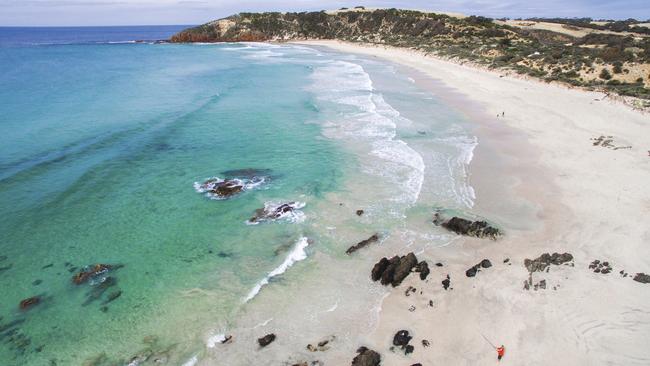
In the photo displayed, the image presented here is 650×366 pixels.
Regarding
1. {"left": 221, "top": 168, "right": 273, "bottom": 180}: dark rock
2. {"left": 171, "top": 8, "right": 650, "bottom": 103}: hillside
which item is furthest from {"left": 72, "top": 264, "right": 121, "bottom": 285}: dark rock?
{"left": 171, "top": 8, "right": 650, "bottom": 103}: hillside

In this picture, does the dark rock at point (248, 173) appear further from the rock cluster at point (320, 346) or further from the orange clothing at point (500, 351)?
the orange clothing at point (500, 351)

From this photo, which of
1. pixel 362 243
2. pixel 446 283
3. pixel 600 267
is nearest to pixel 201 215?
pixel 362 243

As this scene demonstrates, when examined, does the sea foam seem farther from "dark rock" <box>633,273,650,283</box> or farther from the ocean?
"dark rock" <box>633,273,650,283</box>

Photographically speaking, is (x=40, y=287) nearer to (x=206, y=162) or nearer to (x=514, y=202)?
(x=206, y=162)

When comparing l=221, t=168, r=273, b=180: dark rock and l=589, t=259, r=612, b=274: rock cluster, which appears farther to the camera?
l=221, t=168, r=273, b=180: dark rock

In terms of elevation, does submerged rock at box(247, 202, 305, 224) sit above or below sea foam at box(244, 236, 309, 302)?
above

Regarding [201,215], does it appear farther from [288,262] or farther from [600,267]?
[600,267]
